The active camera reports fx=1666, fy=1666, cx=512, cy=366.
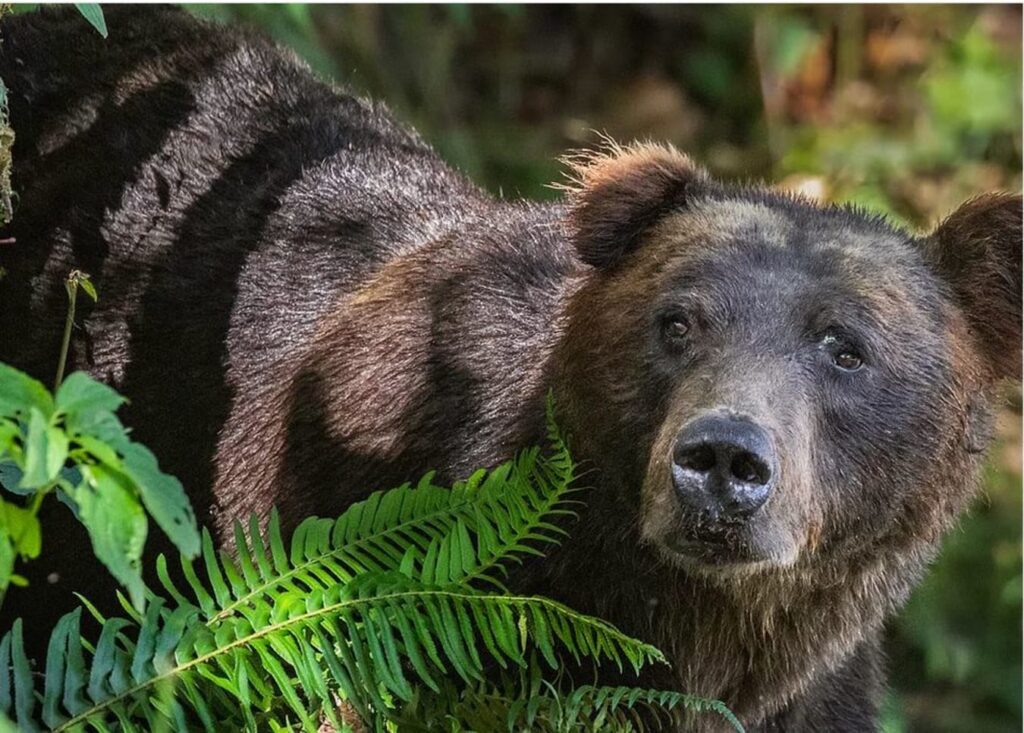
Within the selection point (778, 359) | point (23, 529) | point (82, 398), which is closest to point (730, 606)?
point (778, 359)

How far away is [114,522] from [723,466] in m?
1.81

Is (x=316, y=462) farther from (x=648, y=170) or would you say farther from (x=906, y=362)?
(x=906, y=362)

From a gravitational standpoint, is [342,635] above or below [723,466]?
below

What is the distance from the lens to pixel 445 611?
3.95 meters

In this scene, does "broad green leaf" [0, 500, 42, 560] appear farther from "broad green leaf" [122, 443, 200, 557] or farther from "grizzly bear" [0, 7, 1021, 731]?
"grizzly bear" [0, 7, 1021, 731]

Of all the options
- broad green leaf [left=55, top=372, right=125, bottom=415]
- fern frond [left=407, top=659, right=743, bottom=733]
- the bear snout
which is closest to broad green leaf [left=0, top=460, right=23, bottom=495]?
broad green leaf [left=55, top=372, right=125, bottom=415]

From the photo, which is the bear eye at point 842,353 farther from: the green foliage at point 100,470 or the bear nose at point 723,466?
the green foliage at point 100,470

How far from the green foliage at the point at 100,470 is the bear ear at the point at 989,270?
112 inches

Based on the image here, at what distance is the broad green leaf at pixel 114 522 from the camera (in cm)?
265

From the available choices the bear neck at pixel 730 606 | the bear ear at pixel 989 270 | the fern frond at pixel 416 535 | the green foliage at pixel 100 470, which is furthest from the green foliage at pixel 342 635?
the bear ear at pixel 989 270

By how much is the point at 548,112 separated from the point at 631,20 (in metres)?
1.02

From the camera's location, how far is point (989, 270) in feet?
15.9

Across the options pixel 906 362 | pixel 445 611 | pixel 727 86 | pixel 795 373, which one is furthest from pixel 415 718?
pixel 727 86

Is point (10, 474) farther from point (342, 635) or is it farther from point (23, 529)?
point (342, 635)
